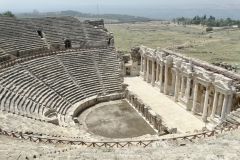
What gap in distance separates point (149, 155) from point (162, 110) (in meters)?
15.8

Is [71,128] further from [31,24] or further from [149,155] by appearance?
[31,24]

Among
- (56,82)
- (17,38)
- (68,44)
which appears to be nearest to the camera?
(56,82)

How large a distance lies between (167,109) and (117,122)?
6.28 meters

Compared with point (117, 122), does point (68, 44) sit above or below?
Answer: above

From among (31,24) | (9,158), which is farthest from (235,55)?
(9,158)

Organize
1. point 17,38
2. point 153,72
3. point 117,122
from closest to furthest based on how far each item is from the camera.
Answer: point 117,122, point 17,38, point 153,72

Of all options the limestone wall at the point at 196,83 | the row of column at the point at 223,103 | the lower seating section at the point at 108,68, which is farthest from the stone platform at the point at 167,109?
the lower seating section at the point at 108,68

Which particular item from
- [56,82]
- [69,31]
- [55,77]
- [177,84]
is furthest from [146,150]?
[69,31]

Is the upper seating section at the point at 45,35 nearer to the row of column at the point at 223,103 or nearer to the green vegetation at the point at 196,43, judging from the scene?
the row of column at the point at 223,103

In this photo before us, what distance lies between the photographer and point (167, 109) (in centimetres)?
2691

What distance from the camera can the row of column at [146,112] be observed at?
22.7m

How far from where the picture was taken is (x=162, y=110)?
26.7 meters

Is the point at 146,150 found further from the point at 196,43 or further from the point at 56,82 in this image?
the point at 196,43

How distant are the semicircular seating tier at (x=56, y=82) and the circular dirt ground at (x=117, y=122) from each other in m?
2.72
